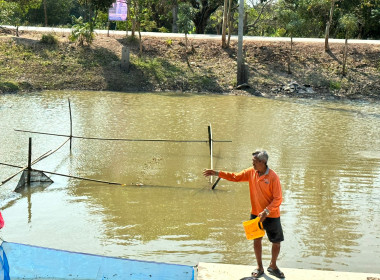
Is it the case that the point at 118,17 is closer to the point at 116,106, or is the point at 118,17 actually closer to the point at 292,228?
the point at 116,106

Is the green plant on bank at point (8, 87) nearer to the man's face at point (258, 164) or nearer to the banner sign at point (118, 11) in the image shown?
the banner sign at point (118, 11)

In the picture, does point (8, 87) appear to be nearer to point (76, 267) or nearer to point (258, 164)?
point (76, 267)

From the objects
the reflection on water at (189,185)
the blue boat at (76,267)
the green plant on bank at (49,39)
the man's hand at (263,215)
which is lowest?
the reflection on water at (189,185)

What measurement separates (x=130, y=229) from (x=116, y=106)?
1179 centimetres

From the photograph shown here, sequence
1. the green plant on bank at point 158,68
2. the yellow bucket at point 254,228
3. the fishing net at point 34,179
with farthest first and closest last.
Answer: the green plant on bank at point 158,68
the fishing net at point 34,179
the yellow bucket at point 254,228

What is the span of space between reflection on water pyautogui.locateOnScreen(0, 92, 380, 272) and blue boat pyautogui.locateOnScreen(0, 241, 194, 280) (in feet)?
4.75

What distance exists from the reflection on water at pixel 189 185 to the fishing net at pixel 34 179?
303 mm

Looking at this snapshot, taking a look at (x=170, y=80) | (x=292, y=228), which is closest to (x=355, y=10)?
(x=170, y=80)

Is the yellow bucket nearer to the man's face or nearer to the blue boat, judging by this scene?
the man's face

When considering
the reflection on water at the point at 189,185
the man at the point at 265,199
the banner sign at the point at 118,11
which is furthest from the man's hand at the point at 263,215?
the banner sign at the point at 118,11

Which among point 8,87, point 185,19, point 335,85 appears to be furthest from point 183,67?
point 8,87

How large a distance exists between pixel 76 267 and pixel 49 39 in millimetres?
21454

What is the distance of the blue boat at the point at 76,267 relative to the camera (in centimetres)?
598

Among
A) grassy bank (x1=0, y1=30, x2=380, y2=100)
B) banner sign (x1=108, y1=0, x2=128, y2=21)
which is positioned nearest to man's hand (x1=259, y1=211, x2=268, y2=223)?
grassy bank (x1=0, y1=30, x2=380, y2=100)
